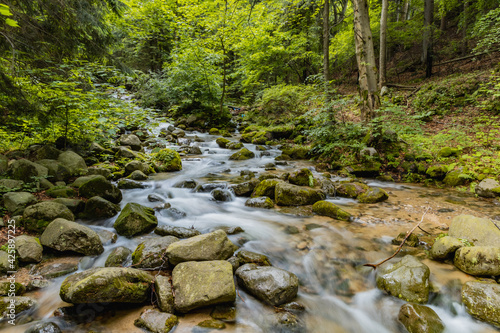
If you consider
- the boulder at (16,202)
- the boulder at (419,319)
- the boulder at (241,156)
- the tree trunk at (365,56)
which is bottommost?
the boulder at (419,319)

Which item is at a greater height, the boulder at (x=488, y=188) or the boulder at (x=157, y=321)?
the boulder at (x=488, y=188)

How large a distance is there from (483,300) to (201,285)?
120 inches

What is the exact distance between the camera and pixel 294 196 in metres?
5.58

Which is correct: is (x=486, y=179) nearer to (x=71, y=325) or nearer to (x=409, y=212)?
(x=409, y=212)

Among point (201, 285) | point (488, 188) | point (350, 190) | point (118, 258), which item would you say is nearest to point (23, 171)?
point (118, 258)

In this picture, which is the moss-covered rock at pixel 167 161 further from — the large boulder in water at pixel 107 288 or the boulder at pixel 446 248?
the boulder at pixel 446 248

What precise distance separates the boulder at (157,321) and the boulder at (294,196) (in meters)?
3.67

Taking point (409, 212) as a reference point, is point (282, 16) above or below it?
above

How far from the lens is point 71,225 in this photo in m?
3.42

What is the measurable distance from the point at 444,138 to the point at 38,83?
36.2ft

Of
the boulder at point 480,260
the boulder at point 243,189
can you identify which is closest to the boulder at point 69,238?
the boulder at point 243,189

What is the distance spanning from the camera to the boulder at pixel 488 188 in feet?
17.5

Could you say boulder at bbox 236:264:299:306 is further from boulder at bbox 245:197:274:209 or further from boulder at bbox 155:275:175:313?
boulder at bbox 245:197:274:209

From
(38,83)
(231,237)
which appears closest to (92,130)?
(38,83)
